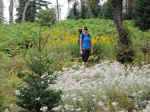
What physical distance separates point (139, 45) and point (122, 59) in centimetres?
211

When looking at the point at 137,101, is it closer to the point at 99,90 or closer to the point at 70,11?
the point at 99,90

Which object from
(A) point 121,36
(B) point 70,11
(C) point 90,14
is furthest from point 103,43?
(B) point 70,11

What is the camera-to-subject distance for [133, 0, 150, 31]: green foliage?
20.0m

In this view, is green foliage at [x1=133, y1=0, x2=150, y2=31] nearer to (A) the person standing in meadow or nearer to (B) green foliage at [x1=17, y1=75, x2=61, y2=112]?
(A) the person standing in meadow

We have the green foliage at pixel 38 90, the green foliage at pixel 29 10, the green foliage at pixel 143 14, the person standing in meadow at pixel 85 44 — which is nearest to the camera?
the green foliage at pixel 38 90

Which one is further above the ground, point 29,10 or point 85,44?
point 29,10

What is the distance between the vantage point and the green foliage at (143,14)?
20.0 metres

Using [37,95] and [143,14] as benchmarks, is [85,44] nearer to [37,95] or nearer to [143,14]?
[37,95]

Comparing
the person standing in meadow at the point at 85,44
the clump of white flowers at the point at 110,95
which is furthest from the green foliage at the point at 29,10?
the clump of white flowers at the point at 110,95

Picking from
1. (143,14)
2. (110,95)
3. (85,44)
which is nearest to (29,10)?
(143,14)

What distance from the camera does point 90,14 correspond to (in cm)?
3319

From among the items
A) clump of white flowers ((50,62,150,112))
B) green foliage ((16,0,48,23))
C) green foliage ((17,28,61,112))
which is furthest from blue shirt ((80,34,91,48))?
green foliage ((16,0,48,23))

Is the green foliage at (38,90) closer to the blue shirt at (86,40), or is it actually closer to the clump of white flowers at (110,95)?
the clump of white flowers at (110,95)

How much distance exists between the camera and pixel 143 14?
20.1 meters
